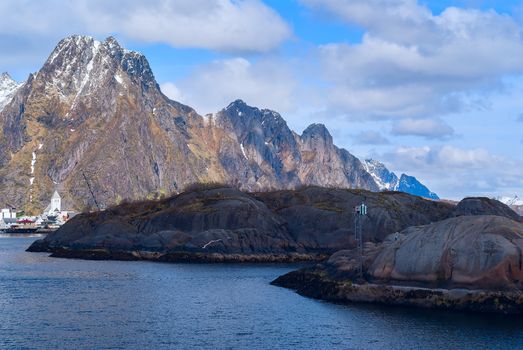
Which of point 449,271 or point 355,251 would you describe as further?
point 355,251

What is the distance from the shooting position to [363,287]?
90.5 meters

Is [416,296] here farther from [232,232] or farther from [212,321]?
[232,232]

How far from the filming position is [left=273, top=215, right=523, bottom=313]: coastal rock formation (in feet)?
268

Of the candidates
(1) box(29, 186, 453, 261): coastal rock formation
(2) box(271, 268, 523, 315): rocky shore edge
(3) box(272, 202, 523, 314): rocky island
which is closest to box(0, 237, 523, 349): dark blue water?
(2) box(271, 268, 523, 315): rocky shore edge

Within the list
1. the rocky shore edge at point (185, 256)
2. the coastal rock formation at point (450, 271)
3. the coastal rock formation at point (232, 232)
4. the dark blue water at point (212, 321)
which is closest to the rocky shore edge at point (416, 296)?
the coastal rock formation at point (450, 271)

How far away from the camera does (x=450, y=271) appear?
84812 mm

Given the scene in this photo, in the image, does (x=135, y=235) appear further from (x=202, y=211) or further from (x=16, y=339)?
(x=16, y=339)

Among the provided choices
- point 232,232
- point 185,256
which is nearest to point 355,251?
point 185,256

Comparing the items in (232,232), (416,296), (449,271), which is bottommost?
(416,296)

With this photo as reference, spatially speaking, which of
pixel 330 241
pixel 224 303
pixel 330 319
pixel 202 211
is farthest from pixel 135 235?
pixel 330 319

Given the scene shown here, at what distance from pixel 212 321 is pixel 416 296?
23.6 meters

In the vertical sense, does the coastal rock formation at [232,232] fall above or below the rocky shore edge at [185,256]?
above

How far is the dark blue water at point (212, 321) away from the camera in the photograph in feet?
225

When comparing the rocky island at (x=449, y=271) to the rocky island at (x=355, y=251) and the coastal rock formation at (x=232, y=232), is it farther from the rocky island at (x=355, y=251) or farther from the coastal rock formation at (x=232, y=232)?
the coastal rock formation at (x=232, y=232)
